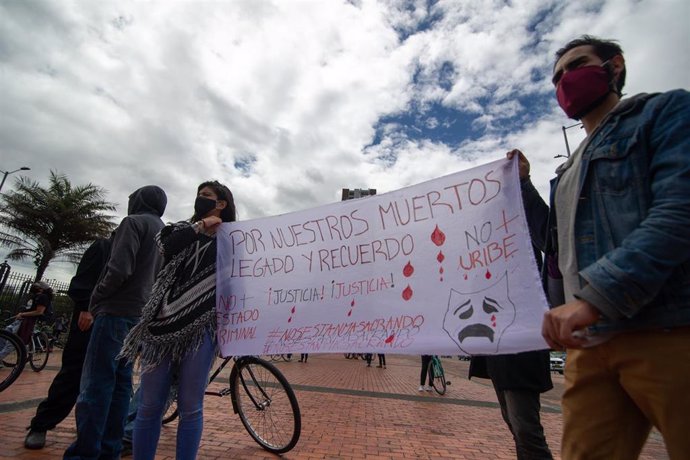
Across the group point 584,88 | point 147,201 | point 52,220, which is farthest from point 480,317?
point 52,220

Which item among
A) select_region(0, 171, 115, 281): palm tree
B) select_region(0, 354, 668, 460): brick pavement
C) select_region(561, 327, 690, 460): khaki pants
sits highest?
select_region(0, 171, 115, 281): palm tree

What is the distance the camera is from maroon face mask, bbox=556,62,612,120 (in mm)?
1405

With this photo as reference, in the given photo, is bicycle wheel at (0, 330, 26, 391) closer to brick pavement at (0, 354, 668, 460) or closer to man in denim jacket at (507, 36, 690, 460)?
brick pavement at (0, 354, 668, 460)

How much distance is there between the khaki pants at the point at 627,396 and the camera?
3.20ft

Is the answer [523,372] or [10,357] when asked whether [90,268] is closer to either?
[523,372]

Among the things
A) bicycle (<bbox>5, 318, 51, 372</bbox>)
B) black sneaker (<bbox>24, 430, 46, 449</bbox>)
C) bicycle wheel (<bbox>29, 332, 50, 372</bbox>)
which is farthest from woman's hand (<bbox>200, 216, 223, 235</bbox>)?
bicycle wheel (<bbox>29, 332, 50, 372</bbox>)

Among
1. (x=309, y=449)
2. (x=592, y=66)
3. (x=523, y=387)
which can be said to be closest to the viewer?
(x=592, y=66)

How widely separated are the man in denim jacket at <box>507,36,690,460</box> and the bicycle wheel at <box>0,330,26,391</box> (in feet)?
19.8

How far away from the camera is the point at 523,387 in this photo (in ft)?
7.02

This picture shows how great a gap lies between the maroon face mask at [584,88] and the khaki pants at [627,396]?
0.84 metres

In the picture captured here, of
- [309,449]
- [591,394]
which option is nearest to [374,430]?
[309,449]

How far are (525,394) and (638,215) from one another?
1418mm

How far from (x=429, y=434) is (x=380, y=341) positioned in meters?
2.89

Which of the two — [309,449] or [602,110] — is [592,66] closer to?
[602,110]
